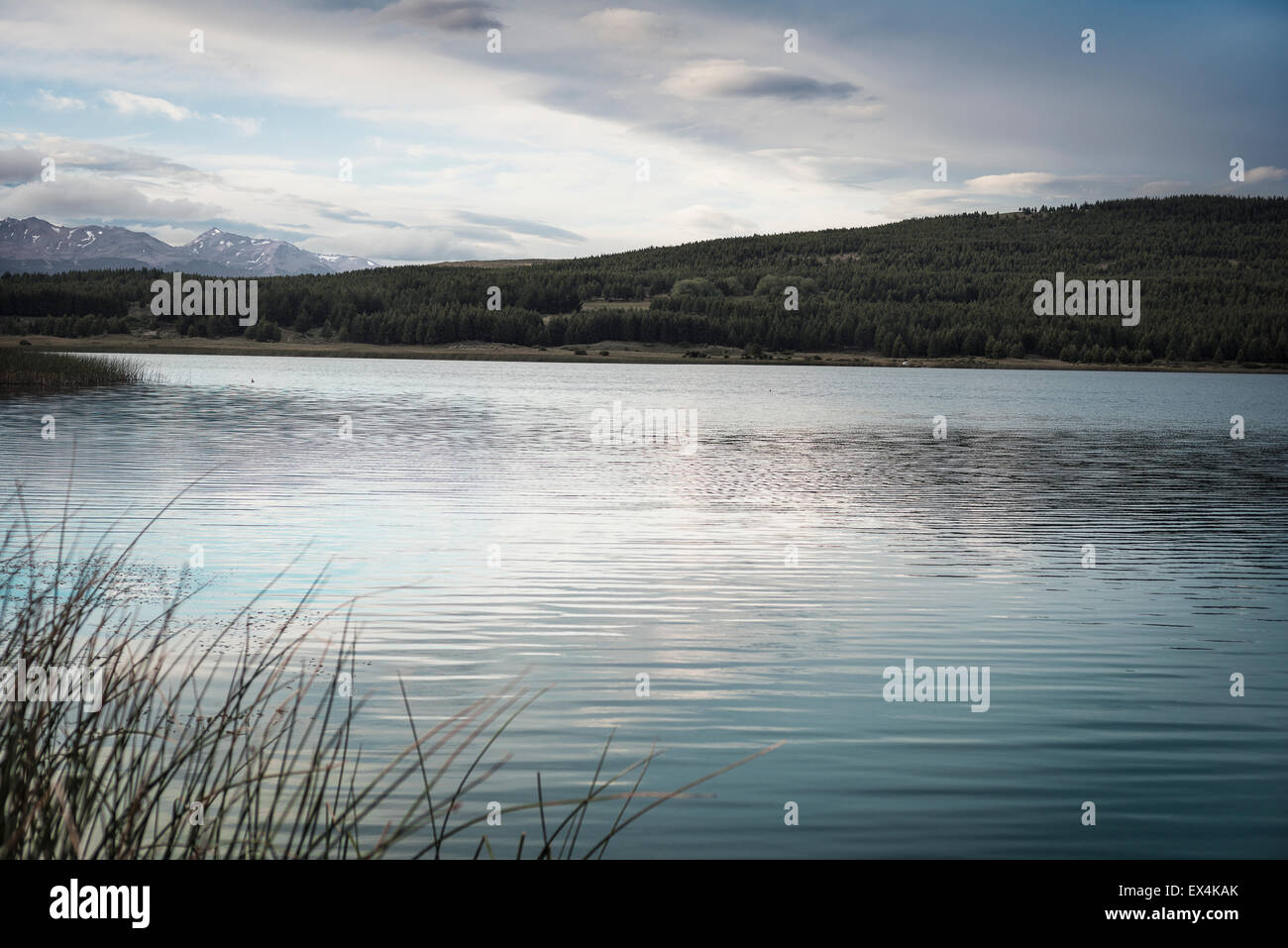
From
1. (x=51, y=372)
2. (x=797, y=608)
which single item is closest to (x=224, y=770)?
(x=797, y=608)

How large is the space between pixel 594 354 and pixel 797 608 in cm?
14765

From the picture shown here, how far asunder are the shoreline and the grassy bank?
285 ft

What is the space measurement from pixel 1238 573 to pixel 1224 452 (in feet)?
78.4

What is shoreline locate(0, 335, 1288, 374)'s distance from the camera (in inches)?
5812

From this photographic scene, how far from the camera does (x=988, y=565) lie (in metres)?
15.7

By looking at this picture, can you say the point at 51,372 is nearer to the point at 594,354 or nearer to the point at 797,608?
the point at 797,608

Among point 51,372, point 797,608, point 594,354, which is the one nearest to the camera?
point 797,608

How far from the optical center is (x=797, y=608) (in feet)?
41.8

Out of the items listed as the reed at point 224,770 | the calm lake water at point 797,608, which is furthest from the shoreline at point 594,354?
the reed at point 224,770

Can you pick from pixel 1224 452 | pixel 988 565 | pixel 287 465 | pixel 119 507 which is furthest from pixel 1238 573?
pixel 1224 452

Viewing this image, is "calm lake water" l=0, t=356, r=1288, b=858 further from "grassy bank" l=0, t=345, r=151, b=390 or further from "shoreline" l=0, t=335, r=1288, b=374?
"shoreline" l=0, t=335, r=1288, b=374

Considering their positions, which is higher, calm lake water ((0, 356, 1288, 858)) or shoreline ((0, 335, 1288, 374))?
shoreline ((0, 335, 1288, 374))

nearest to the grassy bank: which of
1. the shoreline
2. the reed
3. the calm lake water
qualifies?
the calm lake water
